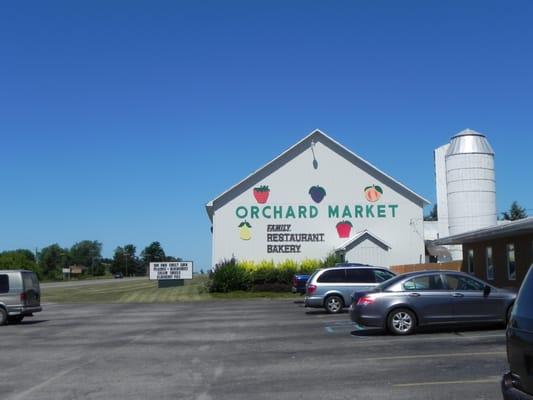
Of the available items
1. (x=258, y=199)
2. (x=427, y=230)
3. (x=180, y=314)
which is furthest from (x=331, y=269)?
(x=427, y=230)

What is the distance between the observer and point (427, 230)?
186 ft

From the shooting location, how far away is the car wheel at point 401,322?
1541cm

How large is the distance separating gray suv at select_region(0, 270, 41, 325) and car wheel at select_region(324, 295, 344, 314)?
1034 cm

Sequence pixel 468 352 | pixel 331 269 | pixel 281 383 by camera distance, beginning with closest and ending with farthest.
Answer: pixel 281 383, pixel 468 352, pixel 331 269

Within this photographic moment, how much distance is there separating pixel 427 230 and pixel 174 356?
45.8 meters

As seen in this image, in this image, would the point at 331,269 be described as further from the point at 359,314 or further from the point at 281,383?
the point at 281,383

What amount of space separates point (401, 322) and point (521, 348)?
9.99 metres

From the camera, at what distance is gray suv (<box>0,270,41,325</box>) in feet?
74.7

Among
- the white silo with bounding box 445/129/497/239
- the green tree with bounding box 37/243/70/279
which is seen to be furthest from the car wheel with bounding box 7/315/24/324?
the green tree with bounding box 37/243/70/279

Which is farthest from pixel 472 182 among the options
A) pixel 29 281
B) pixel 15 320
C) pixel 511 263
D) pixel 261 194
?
pixel 15 320

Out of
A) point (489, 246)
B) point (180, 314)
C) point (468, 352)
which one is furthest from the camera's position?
point (489, 246)

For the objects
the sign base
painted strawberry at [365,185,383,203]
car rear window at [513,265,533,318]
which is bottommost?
the sign base

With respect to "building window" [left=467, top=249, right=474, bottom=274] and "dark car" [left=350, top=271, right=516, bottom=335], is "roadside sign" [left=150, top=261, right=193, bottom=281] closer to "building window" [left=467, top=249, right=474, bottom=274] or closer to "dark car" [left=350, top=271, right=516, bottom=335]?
"building window" [left=467, top=249, right=474, bottom=274]

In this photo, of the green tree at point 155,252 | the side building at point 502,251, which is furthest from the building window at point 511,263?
the green tree at point 155,252
